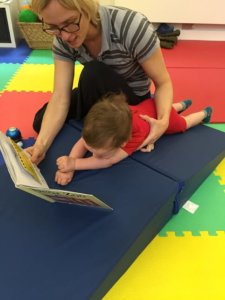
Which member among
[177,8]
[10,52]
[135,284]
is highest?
[177,8]

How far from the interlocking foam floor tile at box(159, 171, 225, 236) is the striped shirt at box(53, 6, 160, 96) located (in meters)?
0.61

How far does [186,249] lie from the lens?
101 centimetres

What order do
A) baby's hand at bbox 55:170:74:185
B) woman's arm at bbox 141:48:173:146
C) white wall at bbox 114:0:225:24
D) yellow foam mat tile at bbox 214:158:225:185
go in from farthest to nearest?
white wall at bbox 114:0:225:24 < yellow foam mat tile at bbox 214:158:225:185 < woman's arm at bbox 141:48:173:146 < baby's hand at bbox 55:170:74:185

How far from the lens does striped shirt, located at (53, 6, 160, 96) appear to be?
3.47 ft

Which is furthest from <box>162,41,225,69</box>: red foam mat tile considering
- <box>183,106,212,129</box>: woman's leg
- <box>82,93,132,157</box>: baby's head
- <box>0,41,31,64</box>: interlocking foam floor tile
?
<box>82,93,132,157</box>: baby's head

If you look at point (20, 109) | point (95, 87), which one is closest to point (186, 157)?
point (95, 87)

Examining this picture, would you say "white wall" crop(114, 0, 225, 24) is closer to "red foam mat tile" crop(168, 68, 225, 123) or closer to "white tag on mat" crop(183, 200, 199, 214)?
"red foam mat tile" crop(168, 68, 225, 123)

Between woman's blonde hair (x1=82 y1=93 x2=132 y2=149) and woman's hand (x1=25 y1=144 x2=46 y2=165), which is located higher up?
woman's blonde hair (x1=82 y1=93 x2=132 y2=149)

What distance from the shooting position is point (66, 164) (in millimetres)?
1038

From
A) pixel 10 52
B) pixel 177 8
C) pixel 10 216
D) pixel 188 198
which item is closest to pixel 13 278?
pixel 10 216

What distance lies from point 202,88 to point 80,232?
4.80ft

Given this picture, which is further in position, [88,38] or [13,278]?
[88,38]

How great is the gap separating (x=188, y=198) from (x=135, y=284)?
0.43 metres

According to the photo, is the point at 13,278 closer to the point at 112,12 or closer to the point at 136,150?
the point at 136,150
